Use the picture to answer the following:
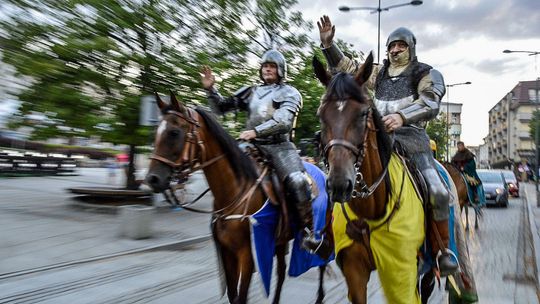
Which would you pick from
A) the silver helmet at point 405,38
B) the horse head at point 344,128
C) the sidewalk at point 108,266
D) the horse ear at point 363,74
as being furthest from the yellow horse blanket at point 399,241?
the sidewalk at point 108,266

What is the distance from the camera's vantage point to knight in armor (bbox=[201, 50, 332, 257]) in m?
5.02

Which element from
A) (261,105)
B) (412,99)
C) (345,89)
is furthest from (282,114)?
(345,89)

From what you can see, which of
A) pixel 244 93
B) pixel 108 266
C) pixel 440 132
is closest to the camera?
pixel 244 93

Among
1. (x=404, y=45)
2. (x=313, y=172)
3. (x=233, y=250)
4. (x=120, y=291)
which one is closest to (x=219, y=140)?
(x=233, y=250)

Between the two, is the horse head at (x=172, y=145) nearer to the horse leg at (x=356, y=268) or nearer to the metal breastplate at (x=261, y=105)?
the metal breastplate at (x=261, y=105)

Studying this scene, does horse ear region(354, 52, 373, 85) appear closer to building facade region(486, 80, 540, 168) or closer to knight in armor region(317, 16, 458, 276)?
knight in armor region(317, 16, 458, 276)

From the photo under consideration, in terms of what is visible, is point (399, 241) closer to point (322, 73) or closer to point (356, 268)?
point (356, 268)

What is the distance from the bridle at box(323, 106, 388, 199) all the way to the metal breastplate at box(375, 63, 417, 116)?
771mm

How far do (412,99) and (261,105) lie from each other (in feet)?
6.02

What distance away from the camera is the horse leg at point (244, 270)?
433cm

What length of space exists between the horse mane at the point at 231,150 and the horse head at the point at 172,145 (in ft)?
0.85

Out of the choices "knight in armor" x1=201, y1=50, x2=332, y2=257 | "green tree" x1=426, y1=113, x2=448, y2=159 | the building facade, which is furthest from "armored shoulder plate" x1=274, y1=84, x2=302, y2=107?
the building facade

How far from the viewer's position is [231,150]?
480 cm

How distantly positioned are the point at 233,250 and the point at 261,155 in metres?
1.24
